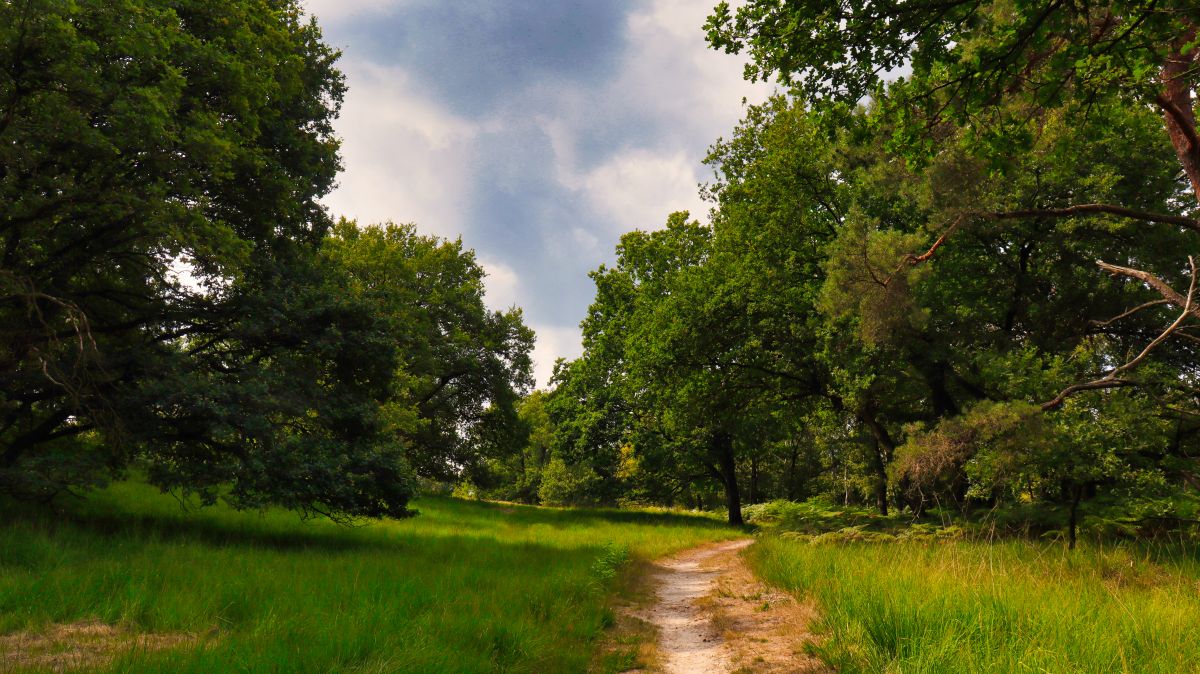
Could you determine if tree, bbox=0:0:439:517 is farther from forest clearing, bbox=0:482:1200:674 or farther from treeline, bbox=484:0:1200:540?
treeline, bbox=484:0:1200:540

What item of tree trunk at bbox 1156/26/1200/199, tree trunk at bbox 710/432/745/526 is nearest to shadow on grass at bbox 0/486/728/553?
tree trunk at bbox 1156/26/1200/199

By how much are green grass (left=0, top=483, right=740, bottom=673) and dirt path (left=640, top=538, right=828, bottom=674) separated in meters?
1.02

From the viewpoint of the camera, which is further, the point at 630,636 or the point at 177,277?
the point at 177,277

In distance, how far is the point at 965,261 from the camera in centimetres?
1458

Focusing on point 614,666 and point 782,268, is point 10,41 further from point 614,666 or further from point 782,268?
point 782,268

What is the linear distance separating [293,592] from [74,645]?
2224 millimetres

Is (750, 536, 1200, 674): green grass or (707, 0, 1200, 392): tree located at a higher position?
(707, 0, 1200, 392): tree

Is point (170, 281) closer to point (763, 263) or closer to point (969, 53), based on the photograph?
point (969, 53)

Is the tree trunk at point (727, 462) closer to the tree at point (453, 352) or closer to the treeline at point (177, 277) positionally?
the tree at point (453, 352)

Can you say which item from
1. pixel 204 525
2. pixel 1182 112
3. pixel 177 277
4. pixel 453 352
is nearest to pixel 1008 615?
pixel 1182 112

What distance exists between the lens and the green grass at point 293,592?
14.6ft

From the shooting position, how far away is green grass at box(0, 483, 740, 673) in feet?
14.6

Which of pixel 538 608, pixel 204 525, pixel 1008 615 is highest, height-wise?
pixel 1008 615

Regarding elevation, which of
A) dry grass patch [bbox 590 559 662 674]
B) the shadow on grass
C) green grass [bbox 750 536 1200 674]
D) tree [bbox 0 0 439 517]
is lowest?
dry grass patch [bbox 590 559 662 674]
